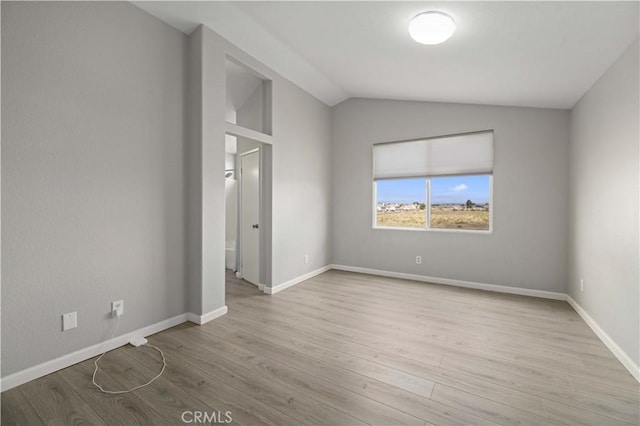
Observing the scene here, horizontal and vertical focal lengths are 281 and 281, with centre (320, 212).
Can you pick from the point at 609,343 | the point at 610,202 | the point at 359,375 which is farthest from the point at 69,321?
the point at 610,202

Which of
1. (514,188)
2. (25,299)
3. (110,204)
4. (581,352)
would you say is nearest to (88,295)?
(25,299)

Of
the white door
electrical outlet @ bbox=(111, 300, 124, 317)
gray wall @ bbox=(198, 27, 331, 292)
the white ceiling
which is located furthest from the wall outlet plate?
the white ceiling

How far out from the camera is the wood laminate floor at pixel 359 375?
1612 millimetres

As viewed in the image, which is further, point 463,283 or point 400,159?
point 400,159

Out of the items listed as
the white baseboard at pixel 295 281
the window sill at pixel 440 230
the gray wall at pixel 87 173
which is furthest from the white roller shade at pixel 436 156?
the gray wall at pixel 87 173

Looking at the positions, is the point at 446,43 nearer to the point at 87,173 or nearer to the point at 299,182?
the point at 299,182

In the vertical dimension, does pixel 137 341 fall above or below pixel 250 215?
below

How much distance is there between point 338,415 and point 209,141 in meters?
2.59

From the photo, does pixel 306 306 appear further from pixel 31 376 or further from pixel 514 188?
pixel 514 188

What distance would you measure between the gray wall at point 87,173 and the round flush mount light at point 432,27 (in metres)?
2.27

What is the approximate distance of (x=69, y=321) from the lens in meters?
2.10

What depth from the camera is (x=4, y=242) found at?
5.94 ft

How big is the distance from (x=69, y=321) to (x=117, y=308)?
319 mm

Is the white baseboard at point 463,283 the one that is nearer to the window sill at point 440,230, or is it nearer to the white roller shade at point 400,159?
the window sill at point 440,230
